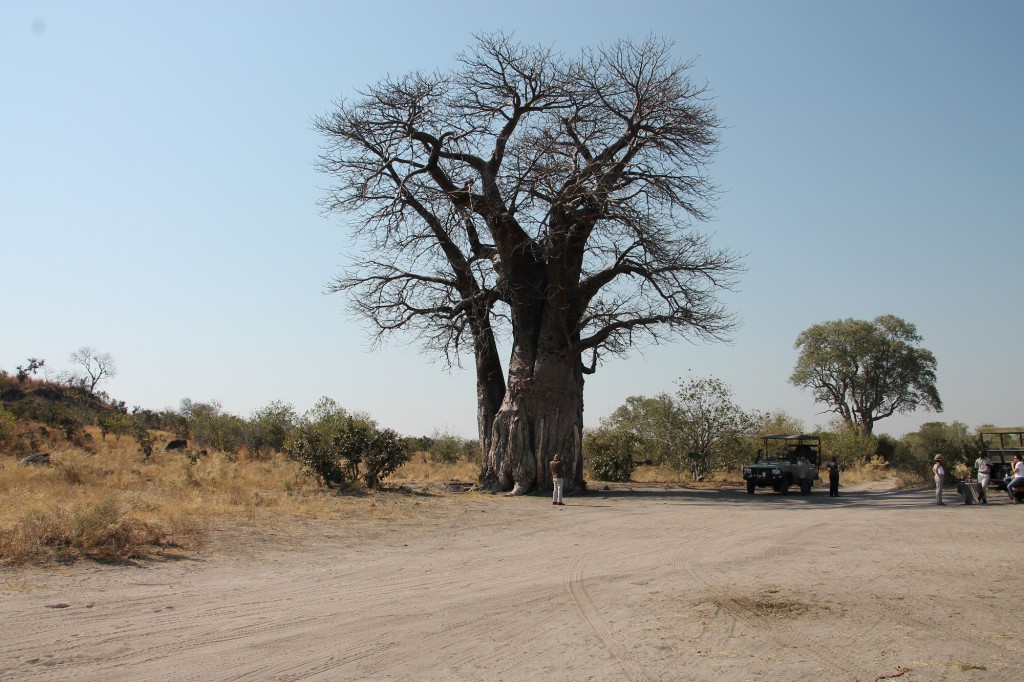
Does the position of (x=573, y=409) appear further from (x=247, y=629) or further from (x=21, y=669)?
(x=21, y=669)

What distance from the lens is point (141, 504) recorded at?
459 inches

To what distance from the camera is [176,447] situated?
31.4 m

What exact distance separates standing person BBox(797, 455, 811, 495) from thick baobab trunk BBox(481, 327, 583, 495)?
273 inches

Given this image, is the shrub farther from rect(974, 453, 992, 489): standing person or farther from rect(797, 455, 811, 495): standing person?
rect(974, 453, 992, 489): standing person

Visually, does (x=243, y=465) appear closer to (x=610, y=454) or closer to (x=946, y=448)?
(x=610, y=454)

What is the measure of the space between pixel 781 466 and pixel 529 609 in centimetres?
1747

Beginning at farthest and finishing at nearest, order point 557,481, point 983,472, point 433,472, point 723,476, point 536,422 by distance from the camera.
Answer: point 723,476, point 433,472, point 536,422, point 983,472, point 557,481

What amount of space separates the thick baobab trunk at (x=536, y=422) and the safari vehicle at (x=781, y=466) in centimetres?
550

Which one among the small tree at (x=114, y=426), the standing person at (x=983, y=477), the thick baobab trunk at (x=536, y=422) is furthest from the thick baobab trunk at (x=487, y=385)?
the small tree at (x=114, y=426)

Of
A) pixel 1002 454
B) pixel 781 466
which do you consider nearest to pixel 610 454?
pixel 781 466

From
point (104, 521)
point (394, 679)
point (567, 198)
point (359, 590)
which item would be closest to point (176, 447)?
point (567, 198)

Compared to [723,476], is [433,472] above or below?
above

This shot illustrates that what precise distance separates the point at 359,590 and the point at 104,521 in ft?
11.7

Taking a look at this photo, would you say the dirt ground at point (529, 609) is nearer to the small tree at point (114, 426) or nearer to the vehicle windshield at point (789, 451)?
the vehicle windshield at point (789, 451)
